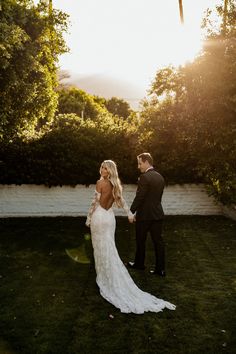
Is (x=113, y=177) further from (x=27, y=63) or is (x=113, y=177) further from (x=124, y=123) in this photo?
(x=124, y=123)

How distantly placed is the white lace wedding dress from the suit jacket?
790 mm

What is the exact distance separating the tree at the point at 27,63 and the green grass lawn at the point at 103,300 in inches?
152

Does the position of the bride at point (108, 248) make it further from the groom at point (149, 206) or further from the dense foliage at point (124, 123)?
the dense foliage at point (124, 123)

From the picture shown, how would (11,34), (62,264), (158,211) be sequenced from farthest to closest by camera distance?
(11,34), (62,264), (158,211)

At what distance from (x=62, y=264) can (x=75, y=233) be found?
10.4ft

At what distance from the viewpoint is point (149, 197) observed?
8.33 meters

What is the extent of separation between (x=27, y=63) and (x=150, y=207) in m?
6.59

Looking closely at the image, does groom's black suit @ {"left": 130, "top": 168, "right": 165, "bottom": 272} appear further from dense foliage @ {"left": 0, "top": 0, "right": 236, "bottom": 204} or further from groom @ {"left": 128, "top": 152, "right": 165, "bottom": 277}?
dense foliage @ {"left": 0, "top": 0, "right": 236, "bottom": 204}

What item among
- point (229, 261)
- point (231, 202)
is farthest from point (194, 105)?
point (229, 261)

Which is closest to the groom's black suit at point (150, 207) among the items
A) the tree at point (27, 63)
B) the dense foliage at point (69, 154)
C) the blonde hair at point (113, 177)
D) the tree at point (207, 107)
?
the blonde hair at point (113, 177)

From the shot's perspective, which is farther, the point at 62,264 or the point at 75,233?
the point at 75,233

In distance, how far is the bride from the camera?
7.15 meters

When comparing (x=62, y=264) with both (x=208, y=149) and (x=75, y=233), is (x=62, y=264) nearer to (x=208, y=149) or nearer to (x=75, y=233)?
(x=75, y=233)

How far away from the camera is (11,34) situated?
35.6ft
